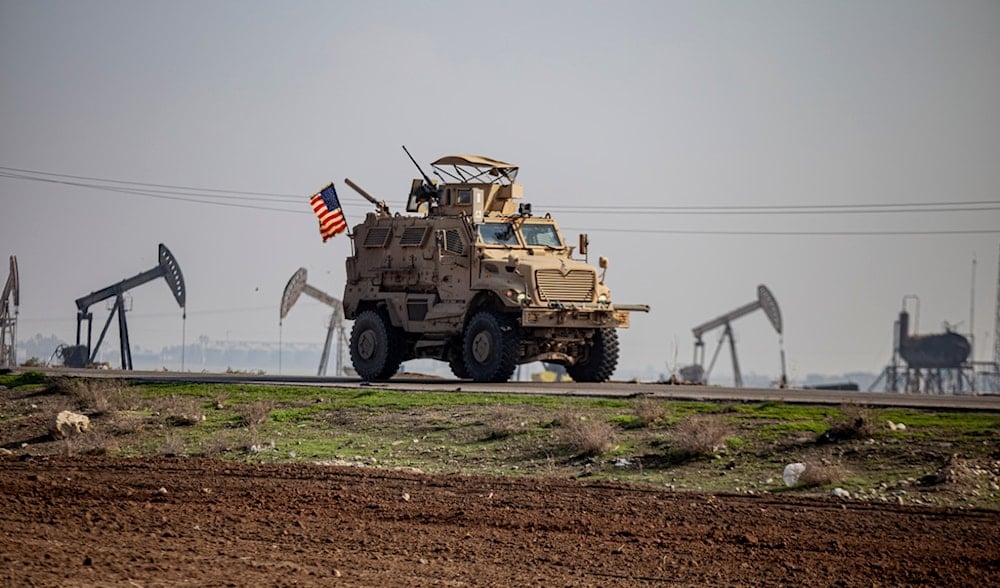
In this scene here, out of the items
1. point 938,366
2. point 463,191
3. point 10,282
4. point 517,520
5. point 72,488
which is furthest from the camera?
point 938,366

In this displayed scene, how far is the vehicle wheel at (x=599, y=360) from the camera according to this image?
32188 millimetres

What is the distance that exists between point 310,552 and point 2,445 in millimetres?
11504

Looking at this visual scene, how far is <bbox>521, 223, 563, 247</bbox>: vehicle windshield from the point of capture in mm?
32531

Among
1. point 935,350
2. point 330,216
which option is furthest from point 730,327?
point 330,216

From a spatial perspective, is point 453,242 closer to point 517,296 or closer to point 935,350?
point 517,296

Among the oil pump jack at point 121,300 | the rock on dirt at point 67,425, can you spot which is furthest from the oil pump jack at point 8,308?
the rock on dirt at point 67,425

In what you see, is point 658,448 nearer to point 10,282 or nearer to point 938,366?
point 10,282

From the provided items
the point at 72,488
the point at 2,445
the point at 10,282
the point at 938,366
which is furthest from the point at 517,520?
the point at 938,366

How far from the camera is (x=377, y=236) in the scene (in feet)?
112

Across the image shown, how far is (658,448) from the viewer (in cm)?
1962

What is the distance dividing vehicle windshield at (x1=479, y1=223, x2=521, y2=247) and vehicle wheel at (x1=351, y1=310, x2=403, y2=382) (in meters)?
3.21

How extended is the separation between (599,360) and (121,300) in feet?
143

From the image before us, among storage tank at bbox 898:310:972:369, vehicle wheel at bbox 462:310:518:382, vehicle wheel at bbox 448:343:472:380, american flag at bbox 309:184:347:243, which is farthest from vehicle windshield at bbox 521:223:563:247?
storage tank at bbox 898:310:972:369

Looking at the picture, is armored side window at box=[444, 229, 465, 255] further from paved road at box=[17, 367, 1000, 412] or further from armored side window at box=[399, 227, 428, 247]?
paved road at box=[17, 367, 1000, 412]
